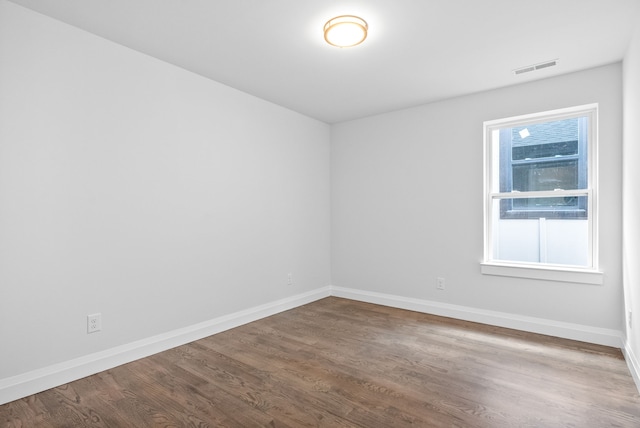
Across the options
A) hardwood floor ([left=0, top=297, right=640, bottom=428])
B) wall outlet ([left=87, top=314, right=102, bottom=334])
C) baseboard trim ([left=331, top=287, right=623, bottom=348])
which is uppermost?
wall outlet ([left=87, top=314, right=102, bottom=334])

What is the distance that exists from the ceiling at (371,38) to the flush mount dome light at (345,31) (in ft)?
0.19

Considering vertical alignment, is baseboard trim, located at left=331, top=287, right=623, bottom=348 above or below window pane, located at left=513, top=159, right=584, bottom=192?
below

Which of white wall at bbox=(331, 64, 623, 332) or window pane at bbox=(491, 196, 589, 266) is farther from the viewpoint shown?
window pane at bbox=(491, 196, 589, 266)

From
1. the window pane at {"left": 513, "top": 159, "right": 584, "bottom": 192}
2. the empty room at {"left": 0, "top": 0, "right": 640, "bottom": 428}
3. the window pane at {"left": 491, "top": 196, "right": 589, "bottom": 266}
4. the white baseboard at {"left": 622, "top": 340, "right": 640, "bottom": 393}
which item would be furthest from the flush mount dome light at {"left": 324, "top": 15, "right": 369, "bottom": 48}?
the white baseboard at {"left": 622, "top": 340, "right": 640, "bottom": 393}

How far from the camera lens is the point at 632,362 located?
7.88ft

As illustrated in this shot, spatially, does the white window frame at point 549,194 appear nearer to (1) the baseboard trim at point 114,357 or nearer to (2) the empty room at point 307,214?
(2) the empty room at point 307,214

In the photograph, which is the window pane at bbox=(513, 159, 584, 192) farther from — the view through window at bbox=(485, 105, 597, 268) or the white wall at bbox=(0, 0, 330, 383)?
the white wall at bbox=(0, 0, 330, 383)

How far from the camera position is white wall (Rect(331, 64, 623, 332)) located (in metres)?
2.96

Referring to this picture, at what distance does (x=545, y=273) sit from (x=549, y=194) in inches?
30.4

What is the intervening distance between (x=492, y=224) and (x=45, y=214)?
3965 mm

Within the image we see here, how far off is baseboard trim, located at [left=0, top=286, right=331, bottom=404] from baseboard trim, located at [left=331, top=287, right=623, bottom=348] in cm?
139

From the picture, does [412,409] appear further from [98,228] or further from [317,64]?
[317,64]

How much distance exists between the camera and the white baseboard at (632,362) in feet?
7.32

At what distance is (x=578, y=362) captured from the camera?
2.60 meters
